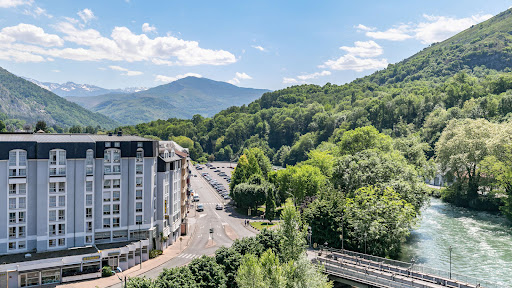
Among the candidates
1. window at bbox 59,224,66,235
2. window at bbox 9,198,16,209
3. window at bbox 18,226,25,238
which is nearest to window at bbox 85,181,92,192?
window at bbox 59,224,66,235

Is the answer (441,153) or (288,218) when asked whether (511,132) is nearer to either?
(441,153)

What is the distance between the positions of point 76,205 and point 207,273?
2459 cm

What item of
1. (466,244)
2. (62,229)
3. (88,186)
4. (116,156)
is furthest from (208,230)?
(466,244)

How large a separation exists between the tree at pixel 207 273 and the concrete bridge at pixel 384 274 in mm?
11390

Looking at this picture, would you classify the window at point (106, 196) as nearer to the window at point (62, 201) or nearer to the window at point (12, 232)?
the window at point (62, 201)

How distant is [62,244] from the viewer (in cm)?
5381

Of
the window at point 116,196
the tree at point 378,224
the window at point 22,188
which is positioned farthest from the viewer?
the window at point 116,196

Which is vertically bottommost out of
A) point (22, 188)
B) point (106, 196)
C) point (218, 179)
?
point (218, 179)

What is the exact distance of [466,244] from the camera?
64875 mm

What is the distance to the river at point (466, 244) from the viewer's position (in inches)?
2134

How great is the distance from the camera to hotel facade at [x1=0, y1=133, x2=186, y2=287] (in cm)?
5059

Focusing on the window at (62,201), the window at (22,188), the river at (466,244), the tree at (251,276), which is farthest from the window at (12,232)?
the river at (466,244)

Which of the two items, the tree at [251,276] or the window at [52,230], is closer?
the tree at [251,276]

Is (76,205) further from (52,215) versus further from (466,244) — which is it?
(466,244)
